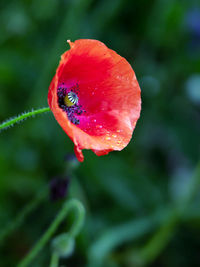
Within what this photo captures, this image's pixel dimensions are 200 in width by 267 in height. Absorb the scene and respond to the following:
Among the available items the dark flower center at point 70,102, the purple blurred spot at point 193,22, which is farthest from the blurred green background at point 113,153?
the dark flower center at point 70,102

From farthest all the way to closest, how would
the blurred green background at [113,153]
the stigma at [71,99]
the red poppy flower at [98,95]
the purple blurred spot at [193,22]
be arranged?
the purple blurred spot at [193,22], the blurred green background at [113,153], the stigma at [71,99], the red poppy flower at [98,95]

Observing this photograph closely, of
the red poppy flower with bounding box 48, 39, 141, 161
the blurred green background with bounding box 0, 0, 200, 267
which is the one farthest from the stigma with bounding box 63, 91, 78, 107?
the blurred green background with bounding box 0, 0, 200, 267

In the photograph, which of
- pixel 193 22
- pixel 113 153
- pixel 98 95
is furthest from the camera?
pixel 193 22

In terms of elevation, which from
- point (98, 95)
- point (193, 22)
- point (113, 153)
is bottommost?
point (113, 153)

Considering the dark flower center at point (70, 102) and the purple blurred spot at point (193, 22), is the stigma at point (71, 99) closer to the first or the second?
the dark flower center at point (70, 102)

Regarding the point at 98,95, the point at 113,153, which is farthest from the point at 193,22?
the point at 98,95

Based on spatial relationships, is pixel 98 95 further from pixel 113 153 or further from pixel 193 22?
pixel 193 22

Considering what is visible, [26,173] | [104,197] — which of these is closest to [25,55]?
[26,173]

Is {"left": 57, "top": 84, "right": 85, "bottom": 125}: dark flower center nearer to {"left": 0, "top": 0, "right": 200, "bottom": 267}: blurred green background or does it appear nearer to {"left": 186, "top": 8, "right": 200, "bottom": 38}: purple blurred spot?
{"left": 0, "top": 0, "right": 200, "bottom": 267}: blurred green background

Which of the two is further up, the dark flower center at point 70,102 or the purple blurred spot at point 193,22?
the purple blurred spot at point 193,22
